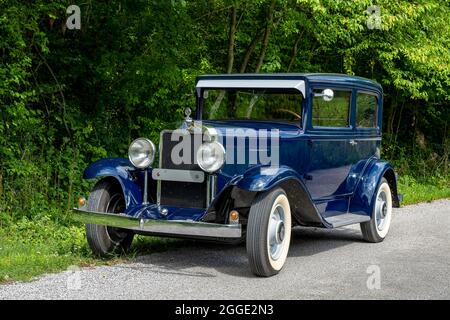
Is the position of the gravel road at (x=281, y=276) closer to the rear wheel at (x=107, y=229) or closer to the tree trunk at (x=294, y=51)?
the rear wheel at (x=107, y=229)

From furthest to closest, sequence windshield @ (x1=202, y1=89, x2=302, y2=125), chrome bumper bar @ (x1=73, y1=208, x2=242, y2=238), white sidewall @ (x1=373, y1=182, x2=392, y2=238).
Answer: white sidewall @ (x1=373, y1=182, x2=392, y2=238)
windshield @ (x1=202, y1=89, x2=302, y2=125)
chrome bumper bar @ (x1=73, y1=208, x2=242, y2=238)

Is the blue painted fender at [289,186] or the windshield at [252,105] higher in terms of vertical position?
the windshield at [252,105]

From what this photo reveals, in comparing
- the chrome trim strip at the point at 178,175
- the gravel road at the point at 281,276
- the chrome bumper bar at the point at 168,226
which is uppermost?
the chrome trim strip at the point at 178,175

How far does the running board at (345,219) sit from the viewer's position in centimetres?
739

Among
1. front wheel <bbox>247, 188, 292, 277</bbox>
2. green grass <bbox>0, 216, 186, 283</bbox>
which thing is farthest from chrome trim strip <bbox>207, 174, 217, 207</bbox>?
green grass <bbox>0, 216, 186, 283</bbox>

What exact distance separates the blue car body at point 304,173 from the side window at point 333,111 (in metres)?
0.07

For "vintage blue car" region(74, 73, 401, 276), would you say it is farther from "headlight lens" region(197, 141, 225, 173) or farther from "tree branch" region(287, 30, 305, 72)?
"tree branch" region(287, 30, 305, 72)

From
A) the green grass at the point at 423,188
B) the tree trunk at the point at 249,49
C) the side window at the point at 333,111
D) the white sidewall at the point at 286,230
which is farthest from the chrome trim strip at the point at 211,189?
the tree trunk at the point at 249,49

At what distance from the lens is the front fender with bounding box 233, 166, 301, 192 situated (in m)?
6.23

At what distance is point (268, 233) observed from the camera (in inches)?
252

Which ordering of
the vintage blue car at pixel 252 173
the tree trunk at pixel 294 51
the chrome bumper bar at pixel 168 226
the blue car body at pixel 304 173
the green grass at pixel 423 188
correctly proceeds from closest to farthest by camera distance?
the chrome bumper bar at pixel 168 226 < the vintage blue car at pixel 252 173 < the blue car body at pixel 304 173 < the green grass at pixel 423 188 < the tree trunk at pixel 294 51

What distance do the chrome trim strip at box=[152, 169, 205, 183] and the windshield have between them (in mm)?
1324

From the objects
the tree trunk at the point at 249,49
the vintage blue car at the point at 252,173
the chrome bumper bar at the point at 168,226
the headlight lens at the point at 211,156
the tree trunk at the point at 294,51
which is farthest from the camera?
the tree trunk at the point at 294,51
